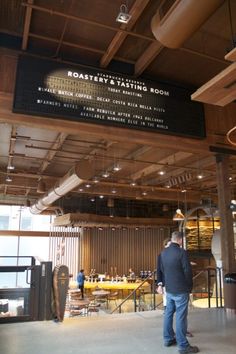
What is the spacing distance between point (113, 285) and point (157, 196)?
4.30m

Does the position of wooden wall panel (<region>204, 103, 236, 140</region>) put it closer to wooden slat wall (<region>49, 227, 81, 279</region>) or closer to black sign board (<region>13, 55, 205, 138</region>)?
black sign board (<region>13, 55, 205, 138</region>)

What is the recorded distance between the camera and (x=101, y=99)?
5.07m

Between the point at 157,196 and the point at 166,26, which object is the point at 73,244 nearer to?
the point at 157,196

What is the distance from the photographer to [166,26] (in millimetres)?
3537

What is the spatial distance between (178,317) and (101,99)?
3.24 metres

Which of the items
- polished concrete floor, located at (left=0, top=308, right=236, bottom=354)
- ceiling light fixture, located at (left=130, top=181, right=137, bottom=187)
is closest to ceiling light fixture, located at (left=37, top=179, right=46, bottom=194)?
ceiling light fixture, located at (left=130, top=181, right=137, bottom=187)

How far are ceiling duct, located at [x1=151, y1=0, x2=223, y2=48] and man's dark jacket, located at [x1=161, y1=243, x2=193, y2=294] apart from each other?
244 cm

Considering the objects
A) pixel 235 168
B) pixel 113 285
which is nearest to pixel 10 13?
pixel 235 168

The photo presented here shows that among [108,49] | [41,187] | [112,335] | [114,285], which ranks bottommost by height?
[114,285]

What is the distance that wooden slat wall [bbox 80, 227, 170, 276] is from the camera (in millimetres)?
18750

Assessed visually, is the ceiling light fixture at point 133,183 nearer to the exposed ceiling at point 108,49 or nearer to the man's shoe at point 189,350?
the exposed ceiling at point 108,49

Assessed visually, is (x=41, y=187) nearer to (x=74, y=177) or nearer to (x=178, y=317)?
(x=74, y=177)

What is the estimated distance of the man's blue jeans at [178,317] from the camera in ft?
12.5

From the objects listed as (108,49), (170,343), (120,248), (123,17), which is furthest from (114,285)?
(123,17)
